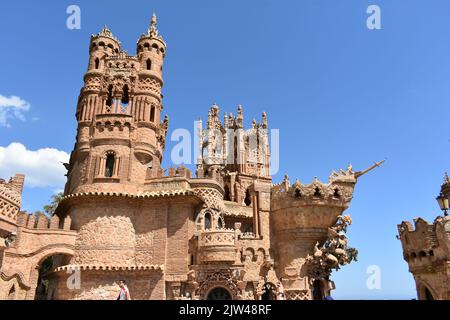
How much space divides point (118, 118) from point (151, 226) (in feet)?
26.6

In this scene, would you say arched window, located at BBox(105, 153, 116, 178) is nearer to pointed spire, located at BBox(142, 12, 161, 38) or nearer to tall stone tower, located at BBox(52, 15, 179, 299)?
tall stone tower, located at BBox(52, 15, 179, 299)

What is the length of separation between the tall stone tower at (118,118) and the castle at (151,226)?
0.26 ft

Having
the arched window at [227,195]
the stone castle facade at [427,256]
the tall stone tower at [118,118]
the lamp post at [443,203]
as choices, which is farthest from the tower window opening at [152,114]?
the stone castle facade at [427,256]

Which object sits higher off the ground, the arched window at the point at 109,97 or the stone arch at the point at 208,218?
the arched window at the point at 109,97

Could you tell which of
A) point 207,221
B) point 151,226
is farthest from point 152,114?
point 207,221

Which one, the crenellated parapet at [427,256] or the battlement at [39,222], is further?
the crenellated parapet at [427,256]

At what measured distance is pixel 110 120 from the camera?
26000 millimetres

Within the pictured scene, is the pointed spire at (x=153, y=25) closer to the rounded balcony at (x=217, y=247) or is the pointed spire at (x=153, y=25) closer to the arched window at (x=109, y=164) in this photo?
the arched window at (x=109, y=164)

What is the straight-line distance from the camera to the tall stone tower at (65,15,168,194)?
25.1 m

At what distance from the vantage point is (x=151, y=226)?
23.8m

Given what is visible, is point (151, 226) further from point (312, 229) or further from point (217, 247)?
point (312, 229)

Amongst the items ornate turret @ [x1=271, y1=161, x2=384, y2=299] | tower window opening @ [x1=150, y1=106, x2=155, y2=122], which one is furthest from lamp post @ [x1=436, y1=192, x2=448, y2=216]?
tower window opening @ [x1=150, y1=106, x2=155, y2=122]

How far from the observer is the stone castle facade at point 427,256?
23328 millimetres
